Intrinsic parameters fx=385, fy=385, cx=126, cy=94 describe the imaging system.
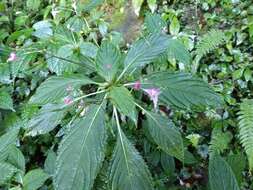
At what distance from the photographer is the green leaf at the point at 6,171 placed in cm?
177

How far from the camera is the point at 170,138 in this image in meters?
1.39

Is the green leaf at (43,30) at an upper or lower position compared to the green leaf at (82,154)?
upper

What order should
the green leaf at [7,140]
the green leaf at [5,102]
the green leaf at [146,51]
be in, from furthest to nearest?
1. the green leaf at [5,102]
2. the green leaf at [7,140]
3. the green leaf at [146,51]

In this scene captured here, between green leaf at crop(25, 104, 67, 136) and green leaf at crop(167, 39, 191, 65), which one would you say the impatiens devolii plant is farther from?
green leaf at crop(167, 39, 191, 65)

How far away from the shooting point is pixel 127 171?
1293 millimetres

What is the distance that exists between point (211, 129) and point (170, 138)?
1.08 metres

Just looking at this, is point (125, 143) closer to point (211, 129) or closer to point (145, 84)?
point (145, 84)

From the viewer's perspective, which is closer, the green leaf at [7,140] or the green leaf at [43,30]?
the green leaf at [7,140]

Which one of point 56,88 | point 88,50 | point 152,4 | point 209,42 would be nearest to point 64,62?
point 88,50

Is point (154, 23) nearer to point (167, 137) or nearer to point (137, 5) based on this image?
point (167, 137)

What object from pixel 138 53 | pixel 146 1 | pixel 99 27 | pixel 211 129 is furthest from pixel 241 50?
pixel 138 53

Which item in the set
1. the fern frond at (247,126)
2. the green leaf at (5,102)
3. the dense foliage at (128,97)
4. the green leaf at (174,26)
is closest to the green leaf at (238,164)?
the dense foliage at (128,97)

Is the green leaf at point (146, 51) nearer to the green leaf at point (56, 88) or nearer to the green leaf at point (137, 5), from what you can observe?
the green leaf at point (56, 88)

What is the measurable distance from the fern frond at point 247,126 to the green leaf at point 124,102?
0.99 meters
